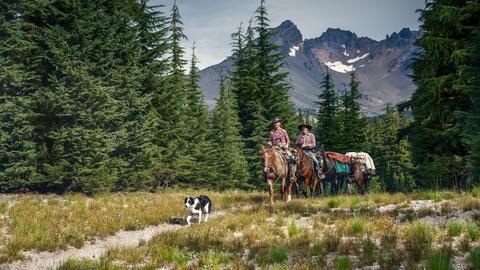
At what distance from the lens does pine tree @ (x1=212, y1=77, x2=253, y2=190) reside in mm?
37344

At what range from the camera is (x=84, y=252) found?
930 centimetres

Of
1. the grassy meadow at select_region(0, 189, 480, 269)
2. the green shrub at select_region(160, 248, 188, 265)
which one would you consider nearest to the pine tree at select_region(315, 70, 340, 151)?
the grassy meadow at select_region(0, 189, 480, 269)

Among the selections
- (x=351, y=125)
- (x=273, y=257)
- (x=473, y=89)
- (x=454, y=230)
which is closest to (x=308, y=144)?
(x=473, y=89)

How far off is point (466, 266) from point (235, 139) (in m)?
32.3

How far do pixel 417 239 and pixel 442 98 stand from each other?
14.2 meters

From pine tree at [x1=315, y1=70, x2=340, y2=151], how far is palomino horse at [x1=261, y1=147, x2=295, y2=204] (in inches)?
1273

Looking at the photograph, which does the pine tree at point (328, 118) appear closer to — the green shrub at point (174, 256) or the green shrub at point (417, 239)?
the green shrub at point (417, 239)

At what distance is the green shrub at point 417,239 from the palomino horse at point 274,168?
774 cm

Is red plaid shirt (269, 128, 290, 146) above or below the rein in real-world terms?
above

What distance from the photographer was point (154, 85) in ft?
92.2

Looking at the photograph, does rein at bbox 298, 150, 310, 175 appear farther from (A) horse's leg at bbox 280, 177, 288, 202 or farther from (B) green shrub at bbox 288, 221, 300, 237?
(B) green shrub at bbox 288, 221, 300, 237

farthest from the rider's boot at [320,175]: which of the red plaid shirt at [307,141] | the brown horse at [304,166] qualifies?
the red plaid shirt at [307,141]

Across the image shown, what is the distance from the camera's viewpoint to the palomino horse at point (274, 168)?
1582 centimetres

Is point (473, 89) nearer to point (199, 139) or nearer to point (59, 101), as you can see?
point (59, 101)
